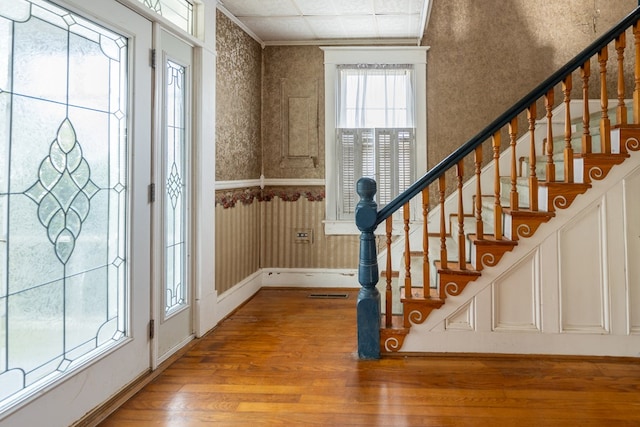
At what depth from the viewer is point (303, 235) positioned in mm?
4504

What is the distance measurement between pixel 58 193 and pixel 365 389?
1727mm

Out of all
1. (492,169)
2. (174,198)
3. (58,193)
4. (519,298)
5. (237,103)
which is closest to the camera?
(58,193)

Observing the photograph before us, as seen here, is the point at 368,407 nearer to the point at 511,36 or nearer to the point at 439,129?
the point at 439,129

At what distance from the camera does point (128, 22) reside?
2.21m

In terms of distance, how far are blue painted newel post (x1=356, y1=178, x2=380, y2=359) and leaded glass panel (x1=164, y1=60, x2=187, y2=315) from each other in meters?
1.18

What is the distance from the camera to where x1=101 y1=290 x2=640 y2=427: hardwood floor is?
1.94 metres

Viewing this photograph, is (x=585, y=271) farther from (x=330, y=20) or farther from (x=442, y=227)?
(x=330, y=20)

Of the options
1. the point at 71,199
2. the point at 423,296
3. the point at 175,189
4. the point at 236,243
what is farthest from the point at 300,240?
the point at 71,199

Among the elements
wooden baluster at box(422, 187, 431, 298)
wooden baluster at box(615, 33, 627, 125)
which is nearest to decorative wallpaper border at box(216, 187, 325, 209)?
wooden baluster at box(422, 187, 431, 298)

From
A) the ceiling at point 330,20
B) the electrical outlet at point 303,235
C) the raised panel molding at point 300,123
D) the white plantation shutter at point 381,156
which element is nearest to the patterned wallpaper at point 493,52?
the white plantation shutter at point 381,156

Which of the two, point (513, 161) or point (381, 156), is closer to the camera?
point (513, 161)

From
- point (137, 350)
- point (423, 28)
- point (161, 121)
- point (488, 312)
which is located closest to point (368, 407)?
point (488, 312)

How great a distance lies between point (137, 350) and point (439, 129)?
328 cm

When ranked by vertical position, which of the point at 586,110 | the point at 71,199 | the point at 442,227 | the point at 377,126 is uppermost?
the point at 377,126
